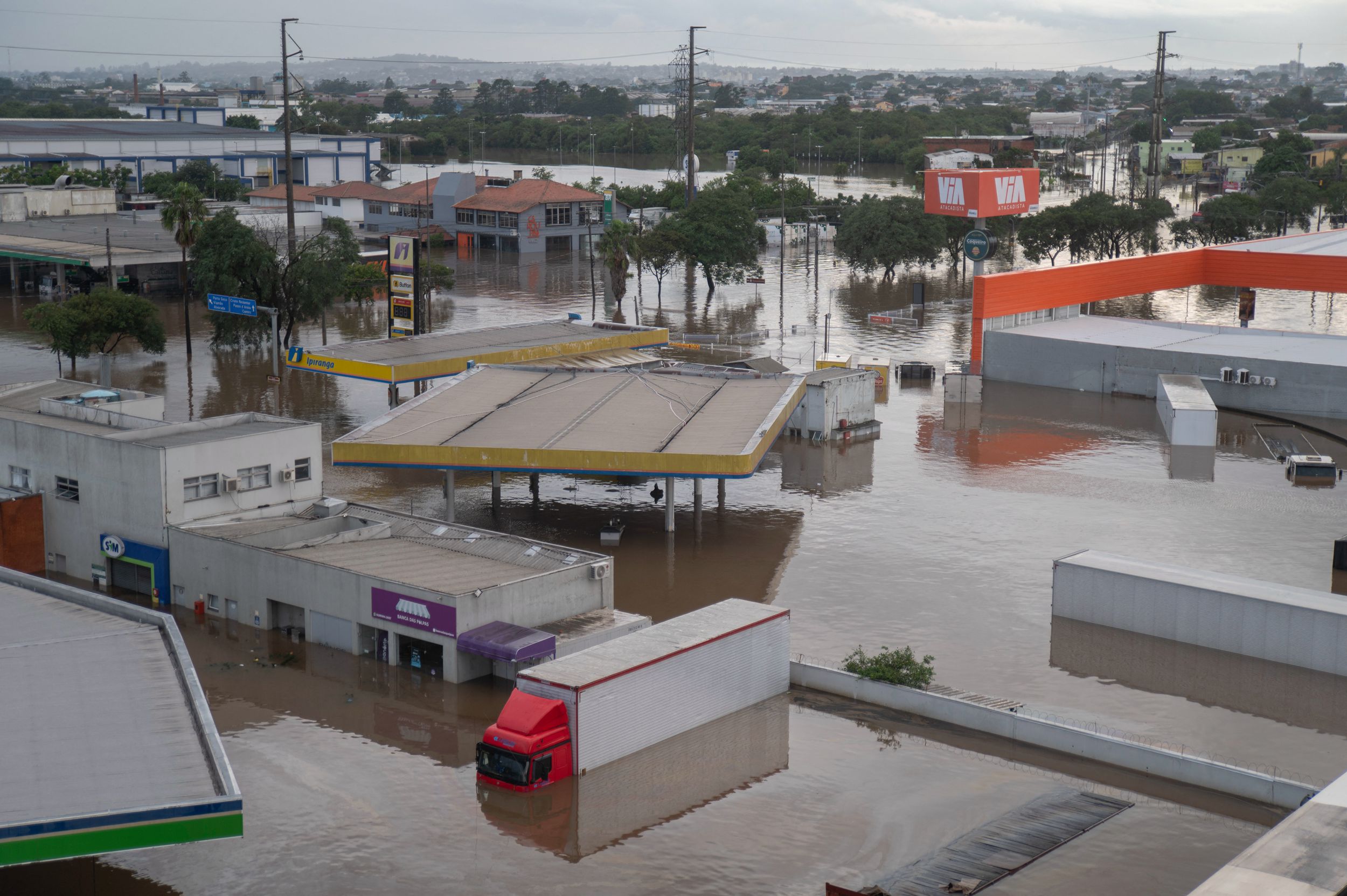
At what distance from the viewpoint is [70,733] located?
20.1m

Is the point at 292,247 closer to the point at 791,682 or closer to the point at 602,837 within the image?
the point at 791,682

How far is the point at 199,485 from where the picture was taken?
1314 inches

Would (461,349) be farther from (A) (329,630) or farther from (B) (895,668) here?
(B) (895,668)

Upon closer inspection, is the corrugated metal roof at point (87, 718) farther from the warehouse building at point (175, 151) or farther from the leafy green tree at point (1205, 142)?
the leafy green tree at point (1205, 142)

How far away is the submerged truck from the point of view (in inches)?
953

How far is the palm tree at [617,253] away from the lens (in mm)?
74438

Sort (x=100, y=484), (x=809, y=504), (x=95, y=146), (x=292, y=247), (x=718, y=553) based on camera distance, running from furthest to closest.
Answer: (x=95, y=146) < (x=292, y=247) < (x=809, y=504) < (x=718, y=553) < (x=100, y=484)

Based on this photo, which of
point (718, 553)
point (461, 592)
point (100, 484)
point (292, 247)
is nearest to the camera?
point (461, 592)

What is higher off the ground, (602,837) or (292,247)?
(292,247)

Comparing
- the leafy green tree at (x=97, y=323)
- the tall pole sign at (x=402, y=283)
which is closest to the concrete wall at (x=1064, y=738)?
the tall pole sign at (x=402, y=283)

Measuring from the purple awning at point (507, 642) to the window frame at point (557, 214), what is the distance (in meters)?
79.6

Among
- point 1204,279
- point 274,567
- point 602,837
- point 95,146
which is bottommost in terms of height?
point 602,837

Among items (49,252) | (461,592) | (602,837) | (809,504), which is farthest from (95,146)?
(602,837)

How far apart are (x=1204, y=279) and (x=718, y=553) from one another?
4390 centimetres
